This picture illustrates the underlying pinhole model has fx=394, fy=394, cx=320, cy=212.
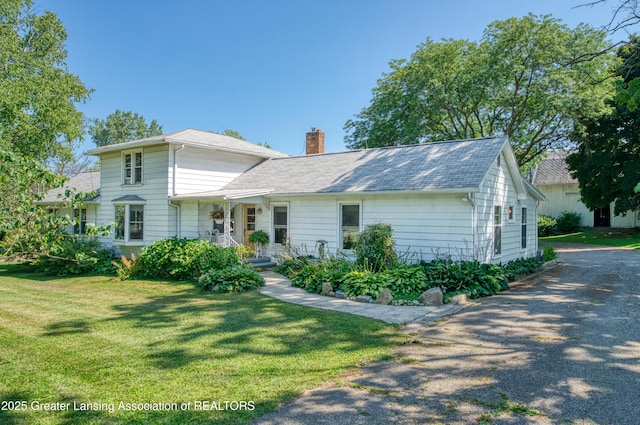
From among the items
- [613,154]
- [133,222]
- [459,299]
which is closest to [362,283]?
[459,299]

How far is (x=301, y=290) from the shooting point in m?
10.3

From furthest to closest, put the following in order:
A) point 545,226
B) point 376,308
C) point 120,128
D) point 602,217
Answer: point 120,128 < point 602,217 < point 545,226 < point 376,308

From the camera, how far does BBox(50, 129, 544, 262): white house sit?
37.9 ft

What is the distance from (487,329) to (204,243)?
9.17m

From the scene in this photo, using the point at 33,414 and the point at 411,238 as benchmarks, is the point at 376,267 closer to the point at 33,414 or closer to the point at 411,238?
the point at 411,238

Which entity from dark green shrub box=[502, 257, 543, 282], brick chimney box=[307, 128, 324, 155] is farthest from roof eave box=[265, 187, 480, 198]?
brick chimney box=[307, 128, 324, 155]

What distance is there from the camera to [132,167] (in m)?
16.2

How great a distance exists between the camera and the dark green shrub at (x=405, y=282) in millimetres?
9156

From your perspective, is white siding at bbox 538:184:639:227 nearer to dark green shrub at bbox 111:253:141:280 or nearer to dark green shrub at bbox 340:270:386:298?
dark green shrub at bbox 340:270:386:298

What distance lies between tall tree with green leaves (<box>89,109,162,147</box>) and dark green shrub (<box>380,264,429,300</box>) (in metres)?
55.6

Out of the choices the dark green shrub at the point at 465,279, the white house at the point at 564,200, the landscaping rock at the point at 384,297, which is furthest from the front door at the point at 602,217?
the landscaping rock at the point at 384,297

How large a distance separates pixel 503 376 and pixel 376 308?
380cm

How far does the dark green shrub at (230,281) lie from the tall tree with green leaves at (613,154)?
20964mm

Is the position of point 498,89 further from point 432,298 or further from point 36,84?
point 36,84
